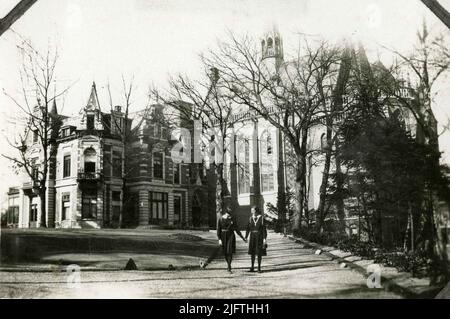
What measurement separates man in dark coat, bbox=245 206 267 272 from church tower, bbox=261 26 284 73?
206cm

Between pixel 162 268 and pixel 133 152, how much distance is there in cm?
149

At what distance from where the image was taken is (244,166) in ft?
16.2

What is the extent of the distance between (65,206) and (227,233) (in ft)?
6.91

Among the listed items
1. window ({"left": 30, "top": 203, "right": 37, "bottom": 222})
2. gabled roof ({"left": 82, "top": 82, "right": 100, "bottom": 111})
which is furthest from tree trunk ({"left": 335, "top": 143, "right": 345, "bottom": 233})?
window ({"left": 30, "top": 203, "right": 37, "bottom": 222})

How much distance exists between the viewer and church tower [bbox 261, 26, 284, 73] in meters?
4.92

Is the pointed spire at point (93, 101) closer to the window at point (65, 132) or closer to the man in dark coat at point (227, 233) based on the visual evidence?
the window at point (65, 132)

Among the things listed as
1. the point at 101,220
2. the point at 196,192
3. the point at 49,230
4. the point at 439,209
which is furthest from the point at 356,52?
the point at 49,230

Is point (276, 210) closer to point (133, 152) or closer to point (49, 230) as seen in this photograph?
point (133, 152)

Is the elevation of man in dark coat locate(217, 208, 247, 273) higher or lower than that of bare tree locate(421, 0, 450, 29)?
lower

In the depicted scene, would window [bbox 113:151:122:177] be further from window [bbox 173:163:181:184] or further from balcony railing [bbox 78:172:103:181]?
window [bbox 173:163:181:184]

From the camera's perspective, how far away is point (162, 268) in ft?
15.0

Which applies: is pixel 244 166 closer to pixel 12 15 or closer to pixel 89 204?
pixel 89 204

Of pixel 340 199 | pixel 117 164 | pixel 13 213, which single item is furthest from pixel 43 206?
pixel 340 199

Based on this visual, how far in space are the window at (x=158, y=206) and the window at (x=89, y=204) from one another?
71cm
